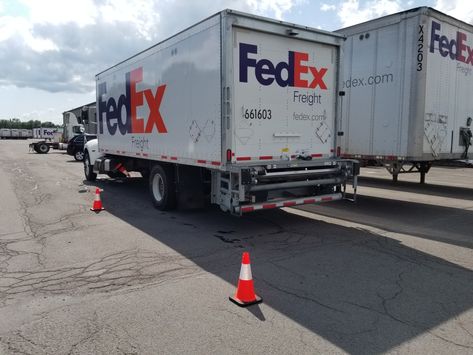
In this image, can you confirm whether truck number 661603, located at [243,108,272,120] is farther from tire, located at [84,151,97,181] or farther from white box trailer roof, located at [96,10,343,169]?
tire, located at [84,151,97,181]

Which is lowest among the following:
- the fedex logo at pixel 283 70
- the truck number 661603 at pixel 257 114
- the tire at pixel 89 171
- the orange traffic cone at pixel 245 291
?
the orange traffic cone at pixel 245 291

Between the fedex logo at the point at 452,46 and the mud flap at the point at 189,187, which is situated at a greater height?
the fedex logo at the point at 452,46

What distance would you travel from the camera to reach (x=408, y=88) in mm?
9117

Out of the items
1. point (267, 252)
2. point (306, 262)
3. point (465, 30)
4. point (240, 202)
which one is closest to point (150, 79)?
point (240, 202)

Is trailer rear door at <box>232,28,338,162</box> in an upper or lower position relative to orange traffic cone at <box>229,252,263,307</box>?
upper

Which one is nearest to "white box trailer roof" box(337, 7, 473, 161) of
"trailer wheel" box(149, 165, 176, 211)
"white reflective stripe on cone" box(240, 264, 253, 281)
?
"trailer wheel" box(149, 165, 176, 211)

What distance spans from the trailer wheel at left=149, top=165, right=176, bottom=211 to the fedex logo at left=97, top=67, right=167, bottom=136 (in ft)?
3.02

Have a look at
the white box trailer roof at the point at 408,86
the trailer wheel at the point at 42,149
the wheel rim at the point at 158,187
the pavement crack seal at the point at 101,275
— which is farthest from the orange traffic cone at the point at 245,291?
the trailer wheel at the point at 42,149

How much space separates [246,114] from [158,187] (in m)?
3.60

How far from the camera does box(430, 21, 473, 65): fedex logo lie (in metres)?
9.11

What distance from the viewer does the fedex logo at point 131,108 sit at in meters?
9.28

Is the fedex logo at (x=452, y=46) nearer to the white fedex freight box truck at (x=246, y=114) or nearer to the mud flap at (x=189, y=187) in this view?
the white fedex freight box truck at (x=246, y=114)

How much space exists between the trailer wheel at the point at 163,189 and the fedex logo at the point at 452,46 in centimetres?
628

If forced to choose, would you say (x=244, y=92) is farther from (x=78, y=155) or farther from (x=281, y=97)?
(x=78, y=155)
